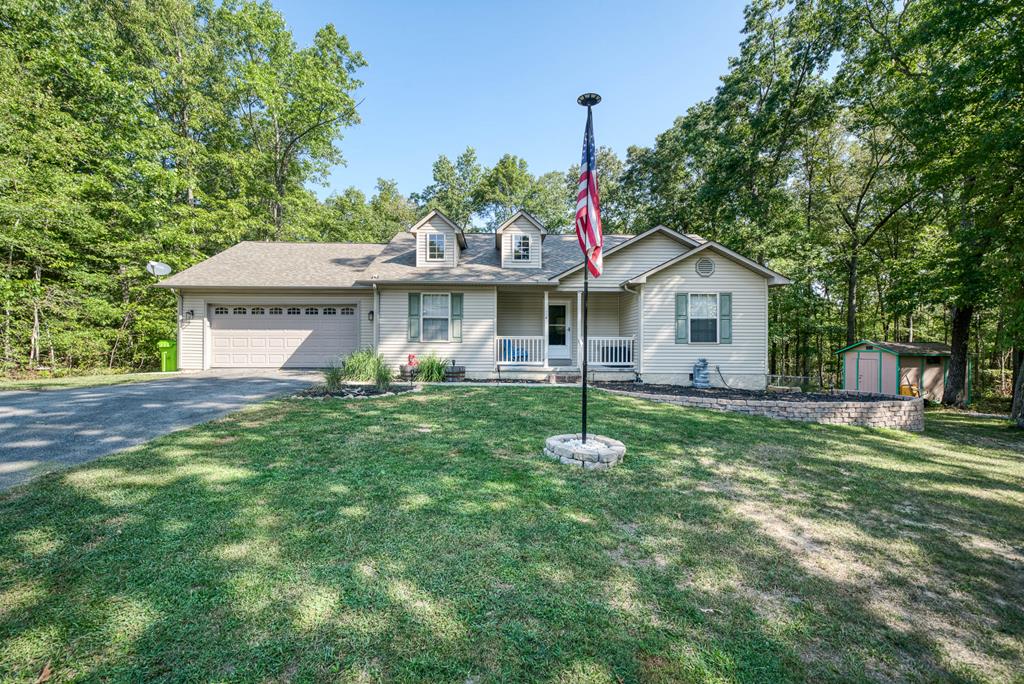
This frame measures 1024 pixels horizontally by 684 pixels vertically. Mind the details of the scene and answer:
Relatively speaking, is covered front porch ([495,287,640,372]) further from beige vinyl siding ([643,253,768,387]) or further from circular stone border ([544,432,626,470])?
circular stone border ([544,432,626,470])

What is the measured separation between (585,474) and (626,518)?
0.97m

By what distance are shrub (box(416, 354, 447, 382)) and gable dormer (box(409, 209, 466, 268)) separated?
346cm

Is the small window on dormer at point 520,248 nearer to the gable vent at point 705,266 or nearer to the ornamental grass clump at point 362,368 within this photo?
the gable vent at point 705,266

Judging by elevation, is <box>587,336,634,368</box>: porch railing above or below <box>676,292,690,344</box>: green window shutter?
below

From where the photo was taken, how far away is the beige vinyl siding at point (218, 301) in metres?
13.1

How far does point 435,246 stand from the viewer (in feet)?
41.6

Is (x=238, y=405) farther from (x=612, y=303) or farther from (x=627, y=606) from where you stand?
(x=612, y=303)

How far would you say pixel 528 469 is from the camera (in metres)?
4.37

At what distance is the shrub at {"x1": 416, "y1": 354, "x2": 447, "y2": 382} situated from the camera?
10.9 metres

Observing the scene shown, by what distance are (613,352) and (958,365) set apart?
489 inches

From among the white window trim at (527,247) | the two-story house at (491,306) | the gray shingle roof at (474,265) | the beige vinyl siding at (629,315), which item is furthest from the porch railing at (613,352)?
the white window trim at (527,247)

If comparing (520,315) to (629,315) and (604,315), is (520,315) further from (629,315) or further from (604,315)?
(629,315)

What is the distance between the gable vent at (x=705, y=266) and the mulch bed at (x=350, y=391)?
345 inches

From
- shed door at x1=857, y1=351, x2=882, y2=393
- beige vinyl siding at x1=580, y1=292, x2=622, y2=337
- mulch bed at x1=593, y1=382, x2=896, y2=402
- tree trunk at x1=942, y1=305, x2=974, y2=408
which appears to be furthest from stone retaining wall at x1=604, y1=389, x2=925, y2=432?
tree trunk at x1=942, y1=305, x2=974, y2=408
